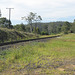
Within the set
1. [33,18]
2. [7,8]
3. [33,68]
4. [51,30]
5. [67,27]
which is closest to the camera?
[33,68]

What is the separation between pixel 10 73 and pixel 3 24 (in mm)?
58114

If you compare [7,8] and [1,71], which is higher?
[7,8]

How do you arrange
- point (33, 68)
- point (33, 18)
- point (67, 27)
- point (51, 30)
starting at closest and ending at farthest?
point (33, 68) → point (33, 18) → point (67, 27) → point (51, 30)

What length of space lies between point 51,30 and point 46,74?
134 meters

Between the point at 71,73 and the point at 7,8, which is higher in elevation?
the point at 7,8

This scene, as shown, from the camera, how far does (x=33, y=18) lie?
74.9 m

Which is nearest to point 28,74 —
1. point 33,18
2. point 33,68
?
point 33,68

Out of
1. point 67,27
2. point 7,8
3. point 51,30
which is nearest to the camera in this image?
point 7,8

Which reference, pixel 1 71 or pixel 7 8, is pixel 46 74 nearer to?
pixel 1 71

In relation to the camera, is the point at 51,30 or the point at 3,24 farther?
the point at 51,30

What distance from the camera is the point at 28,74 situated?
472 cm

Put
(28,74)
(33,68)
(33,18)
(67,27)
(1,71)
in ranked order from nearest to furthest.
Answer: (28,74) < (1,71) < (33,68) < (33,18) < (67,27)

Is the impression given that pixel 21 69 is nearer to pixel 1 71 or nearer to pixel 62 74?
pixel 1 71

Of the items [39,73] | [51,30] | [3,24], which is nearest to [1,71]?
[39,73]
